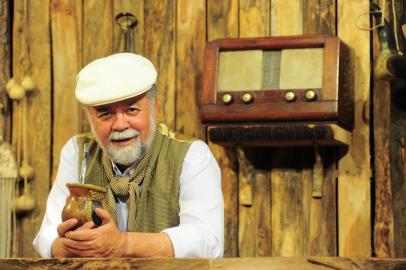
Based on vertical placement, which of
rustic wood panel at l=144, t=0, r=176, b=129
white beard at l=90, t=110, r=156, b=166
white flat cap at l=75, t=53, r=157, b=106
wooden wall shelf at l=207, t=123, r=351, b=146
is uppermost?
rustic wood panel at l=144, t=0, r=176, b=129

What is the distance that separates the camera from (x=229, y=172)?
4.81 meters

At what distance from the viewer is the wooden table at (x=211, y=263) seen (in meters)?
2.72

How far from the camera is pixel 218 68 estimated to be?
461 centimetres

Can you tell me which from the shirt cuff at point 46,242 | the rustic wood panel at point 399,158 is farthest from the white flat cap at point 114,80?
the rustic wood panel at point 399,158

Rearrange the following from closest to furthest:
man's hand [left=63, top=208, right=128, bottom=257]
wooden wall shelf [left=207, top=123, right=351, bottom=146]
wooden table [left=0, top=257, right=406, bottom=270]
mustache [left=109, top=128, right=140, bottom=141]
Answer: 1. wooden table [left=0, top=257, right=406, bottom=270]
2. man's hand [left=63, top=208, right=128, bottom=257]
3. mustache [left=109, top=128, right=140, bottom=141]
4. wooden wall shelf [left=207, top=123, right=351, bottom=146]

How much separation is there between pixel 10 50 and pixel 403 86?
2.01 meters

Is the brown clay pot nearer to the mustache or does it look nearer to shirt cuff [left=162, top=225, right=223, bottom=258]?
shirt cuff [left=162, top=225, right=223, bottom=258]

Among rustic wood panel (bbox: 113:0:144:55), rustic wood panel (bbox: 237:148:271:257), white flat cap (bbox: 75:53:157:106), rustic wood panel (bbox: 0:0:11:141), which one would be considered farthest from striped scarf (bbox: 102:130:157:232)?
rustic wood panel (bbox: 0:0:11:141)

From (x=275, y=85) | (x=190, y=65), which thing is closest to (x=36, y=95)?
(x=190, y=65)

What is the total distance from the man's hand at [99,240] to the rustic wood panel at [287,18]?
6.04 feet

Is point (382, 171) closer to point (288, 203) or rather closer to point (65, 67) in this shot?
point (288, 203)

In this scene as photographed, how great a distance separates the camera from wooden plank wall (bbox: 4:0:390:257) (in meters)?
4.65

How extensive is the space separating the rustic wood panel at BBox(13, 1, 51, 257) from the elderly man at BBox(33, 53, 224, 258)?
1050 millimetres

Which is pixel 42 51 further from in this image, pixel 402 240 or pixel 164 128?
pixel 402 240
